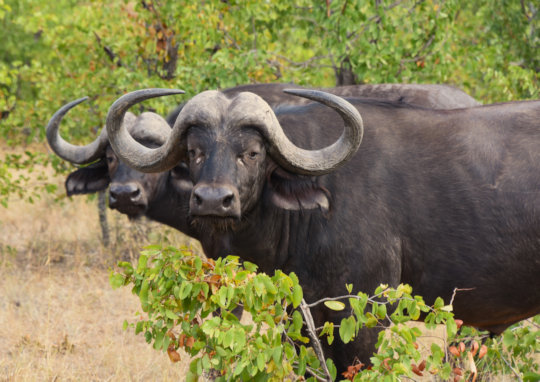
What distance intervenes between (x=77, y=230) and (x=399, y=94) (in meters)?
5.53

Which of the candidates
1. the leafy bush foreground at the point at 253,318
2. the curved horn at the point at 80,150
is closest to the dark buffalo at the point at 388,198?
the leafy bush foreground at the point at 253,318

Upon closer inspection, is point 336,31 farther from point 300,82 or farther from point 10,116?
point 10,116

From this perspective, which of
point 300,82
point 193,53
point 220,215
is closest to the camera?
point 220,215

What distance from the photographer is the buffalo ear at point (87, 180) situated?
5.97 m

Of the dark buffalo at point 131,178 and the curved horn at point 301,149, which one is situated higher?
the curved horn at point 301,149

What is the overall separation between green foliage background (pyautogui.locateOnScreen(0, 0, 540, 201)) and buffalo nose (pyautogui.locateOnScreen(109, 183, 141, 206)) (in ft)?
5.71

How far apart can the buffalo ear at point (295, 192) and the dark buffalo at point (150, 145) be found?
1016mm

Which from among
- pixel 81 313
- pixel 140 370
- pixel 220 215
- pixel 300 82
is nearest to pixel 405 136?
pixel 220 215

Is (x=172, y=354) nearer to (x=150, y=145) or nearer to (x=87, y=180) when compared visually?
(x=150, y=145)

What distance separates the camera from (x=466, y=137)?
386cm

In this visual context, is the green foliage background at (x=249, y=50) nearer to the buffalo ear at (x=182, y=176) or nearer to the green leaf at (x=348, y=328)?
the buffalo ear at (x=182, y=176)

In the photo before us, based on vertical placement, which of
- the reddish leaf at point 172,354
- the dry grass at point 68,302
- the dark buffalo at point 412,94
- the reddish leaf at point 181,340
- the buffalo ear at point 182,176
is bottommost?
the dry grass at point 68,302

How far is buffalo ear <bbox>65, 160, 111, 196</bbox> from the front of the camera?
5.97 metres

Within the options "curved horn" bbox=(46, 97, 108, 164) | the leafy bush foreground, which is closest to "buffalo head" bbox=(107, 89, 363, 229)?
the leafy bush foreground
